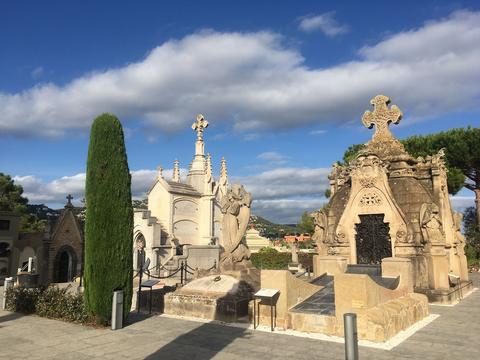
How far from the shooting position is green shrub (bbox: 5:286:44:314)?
12.1 m

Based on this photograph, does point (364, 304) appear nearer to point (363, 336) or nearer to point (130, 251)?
point (363, 336)

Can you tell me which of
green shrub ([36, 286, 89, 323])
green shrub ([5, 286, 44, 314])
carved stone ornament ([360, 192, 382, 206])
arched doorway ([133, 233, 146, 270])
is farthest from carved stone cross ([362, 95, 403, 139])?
arched doorway ([133, 233, 146, 270])

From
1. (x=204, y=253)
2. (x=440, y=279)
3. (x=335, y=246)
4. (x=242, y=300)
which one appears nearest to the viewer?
(x=242, y=300)

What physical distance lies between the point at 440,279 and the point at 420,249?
1198mm

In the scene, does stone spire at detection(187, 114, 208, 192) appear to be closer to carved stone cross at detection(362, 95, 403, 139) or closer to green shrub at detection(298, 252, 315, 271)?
green shrub at detection(298, 252, 315, 271)

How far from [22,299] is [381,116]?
16494 mm

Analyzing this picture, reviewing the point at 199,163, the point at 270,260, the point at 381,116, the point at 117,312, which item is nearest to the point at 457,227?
the point at 381,116

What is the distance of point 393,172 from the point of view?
16047 mm

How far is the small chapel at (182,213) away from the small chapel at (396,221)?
11816mm

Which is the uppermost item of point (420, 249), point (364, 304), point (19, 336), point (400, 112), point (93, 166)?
point (400, 112)

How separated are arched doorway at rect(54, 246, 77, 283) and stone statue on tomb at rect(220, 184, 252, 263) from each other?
1788 centimetres

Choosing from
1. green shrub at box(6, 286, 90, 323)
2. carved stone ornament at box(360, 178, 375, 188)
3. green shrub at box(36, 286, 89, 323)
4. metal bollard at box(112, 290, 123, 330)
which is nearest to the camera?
metal bollard at box(112, 290, 123, 330)

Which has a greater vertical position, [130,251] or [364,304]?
[130,251]

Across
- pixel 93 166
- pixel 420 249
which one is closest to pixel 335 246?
pixel 420 249
